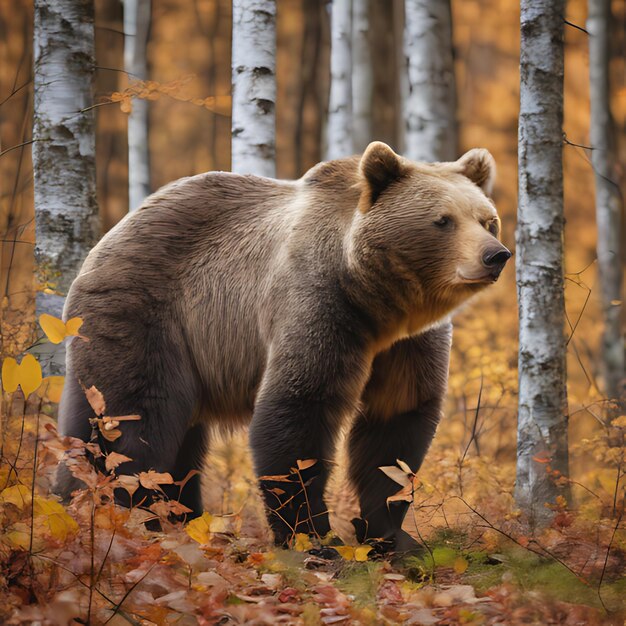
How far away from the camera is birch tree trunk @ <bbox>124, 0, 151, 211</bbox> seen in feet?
41.4

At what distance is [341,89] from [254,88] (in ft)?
16.2

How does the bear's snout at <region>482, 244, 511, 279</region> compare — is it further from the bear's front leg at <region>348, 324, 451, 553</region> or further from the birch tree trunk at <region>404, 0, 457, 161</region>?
the birch tree trunk at <region>404, 0, 457, 161</region>

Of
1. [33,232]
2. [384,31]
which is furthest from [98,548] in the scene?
[384,31]

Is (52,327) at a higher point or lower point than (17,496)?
higher

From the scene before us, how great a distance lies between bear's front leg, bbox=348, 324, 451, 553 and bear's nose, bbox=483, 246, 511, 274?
2.87ft

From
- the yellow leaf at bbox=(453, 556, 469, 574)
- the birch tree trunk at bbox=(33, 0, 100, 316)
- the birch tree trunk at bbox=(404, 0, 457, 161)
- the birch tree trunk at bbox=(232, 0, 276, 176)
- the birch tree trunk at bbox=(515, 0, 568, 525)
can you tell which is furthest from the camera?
the birch tree trunk at bbox=(404, 0, 457, 161)

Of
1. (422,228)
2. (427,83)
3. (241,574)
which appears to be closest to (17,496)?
(241,574)

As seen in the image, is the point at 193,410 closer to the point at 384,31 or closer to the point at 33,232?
the point at 33,232

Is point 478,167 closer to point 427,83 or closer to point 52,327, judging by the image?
point 52,327

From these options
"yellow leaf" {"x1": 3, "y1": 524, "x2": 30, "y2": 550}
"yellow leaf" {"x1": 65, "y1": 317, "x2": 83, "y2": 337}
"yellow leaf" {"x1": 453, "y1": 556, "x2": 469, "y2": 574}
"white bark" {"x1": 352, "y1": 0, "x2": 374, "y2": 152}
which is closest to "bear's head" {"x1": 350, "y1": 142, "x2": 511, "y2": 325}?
"yellow leaf" {"x1": 453, "y1": 556, "x2": 469, "y2": 574}

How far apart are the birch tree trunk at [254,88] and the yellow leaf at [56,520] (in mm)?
4230

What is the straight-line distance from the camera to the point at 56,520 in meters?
3.00

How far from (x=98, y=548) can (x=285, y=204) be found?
2.60 m

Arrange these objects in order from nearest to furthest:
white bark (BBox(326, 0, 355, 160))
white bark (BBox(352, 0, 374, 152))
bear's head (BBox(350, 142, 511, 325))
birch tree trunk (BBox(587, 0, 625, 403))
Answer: bear's head (BBox(350, 142, 511, 325)) < birch tree trunk (BBox(587, 0, 625, 403)) < white bark (BBox(326, 0, 355, 160)) < white bark (BBox(352, 0, 374, 152))
